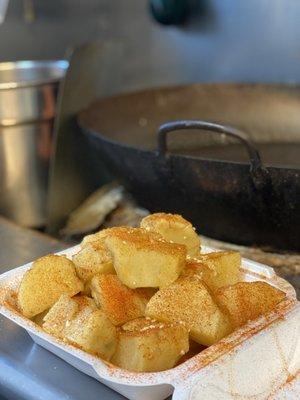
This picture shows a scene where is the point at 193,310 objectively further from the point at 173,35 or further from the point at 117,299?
the point at 173,35

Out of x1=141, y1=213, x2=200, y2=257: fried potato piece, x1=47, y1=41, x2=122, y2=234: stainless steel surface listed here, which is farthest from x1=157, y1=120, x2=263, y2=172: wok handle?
x1=47, y1=41, x2=122, y2=234: stainless steel surface

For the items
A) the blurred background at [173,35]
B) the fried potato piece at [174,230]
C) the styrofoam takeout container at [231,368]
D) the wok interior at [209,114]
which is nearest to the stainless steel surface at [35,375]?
the styrofoam takeout container at [231,368]

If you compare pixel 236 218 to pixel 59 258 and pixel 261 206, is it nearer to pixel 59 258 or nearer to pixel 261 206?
pixel 261 206

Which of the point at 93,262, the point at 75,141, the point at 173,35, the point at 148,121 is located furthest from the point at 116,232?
the point at 173,35

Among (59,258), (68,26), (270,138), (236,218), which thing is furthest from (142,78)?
(59,258)

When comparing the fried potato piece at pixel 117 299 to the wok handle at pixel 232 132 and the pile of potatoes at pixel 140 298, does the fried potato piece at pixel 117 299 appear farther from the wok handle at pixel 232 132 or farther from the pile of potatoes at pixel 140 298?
the wok handle at pixel 232 132

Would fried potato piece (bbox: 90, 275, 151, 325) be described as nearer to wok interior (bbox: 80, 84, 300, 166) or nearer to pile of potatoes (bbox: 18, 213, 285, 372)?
pile of potatoes (bbox: 18, 213, 285, 372)
